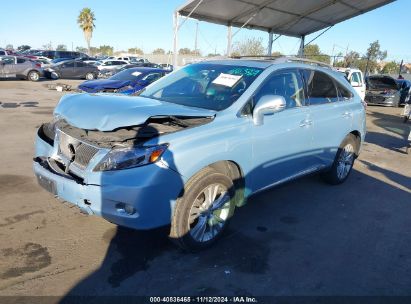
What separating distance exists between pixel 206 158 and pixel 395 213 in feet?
10.1

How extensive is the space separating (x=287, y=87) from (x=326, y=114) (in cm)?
87

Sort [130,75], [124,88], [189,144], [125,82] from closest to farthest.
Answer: [189,144], [124,88], [125,82], [130,75]

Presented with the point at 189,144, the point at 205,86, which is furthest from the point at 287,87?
the point at 189,144

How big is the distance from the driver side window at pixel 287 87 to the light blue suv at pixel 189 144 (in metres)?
0.01

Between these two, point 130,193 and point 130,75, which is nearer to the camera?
point 130,193

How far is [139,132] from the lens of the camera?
320 cm

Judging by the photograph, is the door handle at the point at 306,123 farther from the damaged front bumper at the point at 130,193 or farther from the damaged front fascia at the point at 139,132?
the damaged front bumper at the point at 130,193

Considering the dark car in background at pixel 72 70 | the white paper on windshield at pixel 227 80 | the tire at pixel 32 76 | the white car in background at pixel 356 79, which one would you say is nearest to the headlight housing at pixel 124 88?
the white paper on windshield at pixel 227 80

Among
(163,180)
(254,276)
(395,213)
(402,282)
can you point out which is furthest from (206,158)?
(395,213)

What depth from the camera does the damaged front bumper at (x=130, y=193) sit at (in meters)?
2.94

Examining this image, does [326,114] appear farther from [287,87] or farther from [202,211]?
[202,211]

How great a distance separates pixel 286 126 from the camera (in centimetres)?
422

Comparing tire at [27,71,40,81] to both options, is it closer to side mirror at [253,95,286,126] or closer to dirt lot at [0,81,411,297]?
dirt lot at [0,81,411,297]

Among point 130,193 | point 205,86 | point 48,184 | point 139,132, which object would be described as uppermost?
point 205,86
